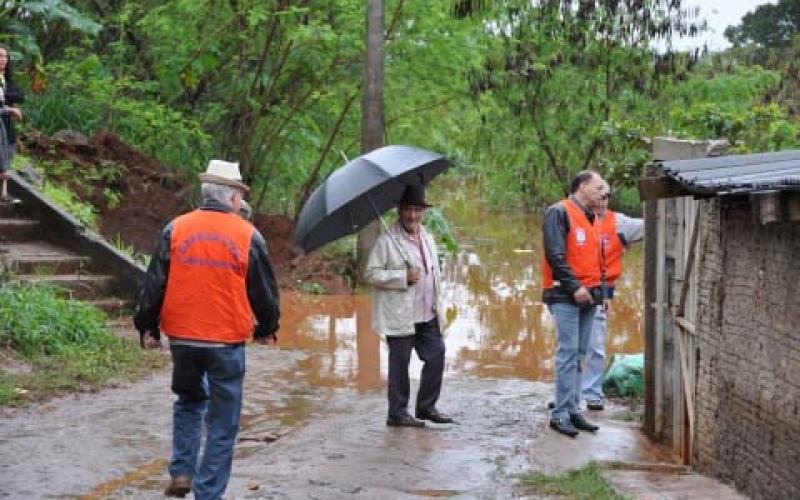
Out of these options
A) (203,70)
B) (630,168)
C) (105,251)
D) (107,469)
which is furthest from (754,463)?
(203,70)

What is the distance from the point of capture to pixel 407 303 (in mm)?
9188

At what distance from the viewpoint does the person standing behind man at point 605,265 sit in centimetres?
973

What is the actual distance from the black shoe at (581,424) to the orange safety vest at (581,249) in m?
0.96

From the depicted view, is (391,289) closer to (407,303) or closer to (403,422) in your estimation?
(407,303)

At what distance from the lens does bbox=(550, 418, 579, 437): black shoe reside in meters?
9.05

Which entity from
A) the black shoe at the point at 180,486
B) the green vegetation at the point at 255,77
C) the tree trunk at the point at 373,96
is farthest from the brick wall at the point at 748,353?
the tree trunk at the point at 373,96

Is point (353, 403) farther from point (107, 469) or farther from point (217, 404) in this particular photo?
point (217, 404)

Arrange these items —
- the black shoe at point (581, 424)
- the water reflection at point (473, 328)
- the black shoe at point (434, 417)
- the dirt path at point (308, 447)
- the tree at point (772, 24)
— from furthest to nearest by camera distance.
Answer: the tree at point (772, 24) → the water reflection at point (473, 328) → the black shoe at point (434, 417) → the black shoe at point (581, 424) → the dirt path at point (308, 447)

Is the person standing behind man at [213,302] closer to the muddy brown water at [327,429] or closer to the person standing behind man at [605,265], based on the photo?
the muddy brown water at [327,429]

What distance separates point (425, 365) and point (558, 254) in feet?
4.27

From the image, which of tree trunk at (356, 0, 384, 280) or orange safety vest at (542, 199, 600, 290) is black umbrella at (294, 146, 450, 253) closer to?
orange safety vest at (542, 199, 600, 290)

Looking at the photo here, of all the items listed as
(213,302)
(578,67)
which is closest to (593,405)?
(213,302)

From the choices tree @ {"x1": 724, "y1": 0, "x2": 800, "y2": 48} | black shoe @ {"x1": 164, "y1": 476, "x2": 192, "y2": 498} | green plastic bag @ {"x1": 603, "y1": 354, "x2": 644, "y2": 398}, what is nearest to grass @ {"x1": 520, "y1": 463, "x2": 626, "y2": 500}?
black shoe @ {"x1": 164, "y1": 476, "x2": 192, "y2": 498}

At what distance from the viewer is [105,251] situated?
1345cm
